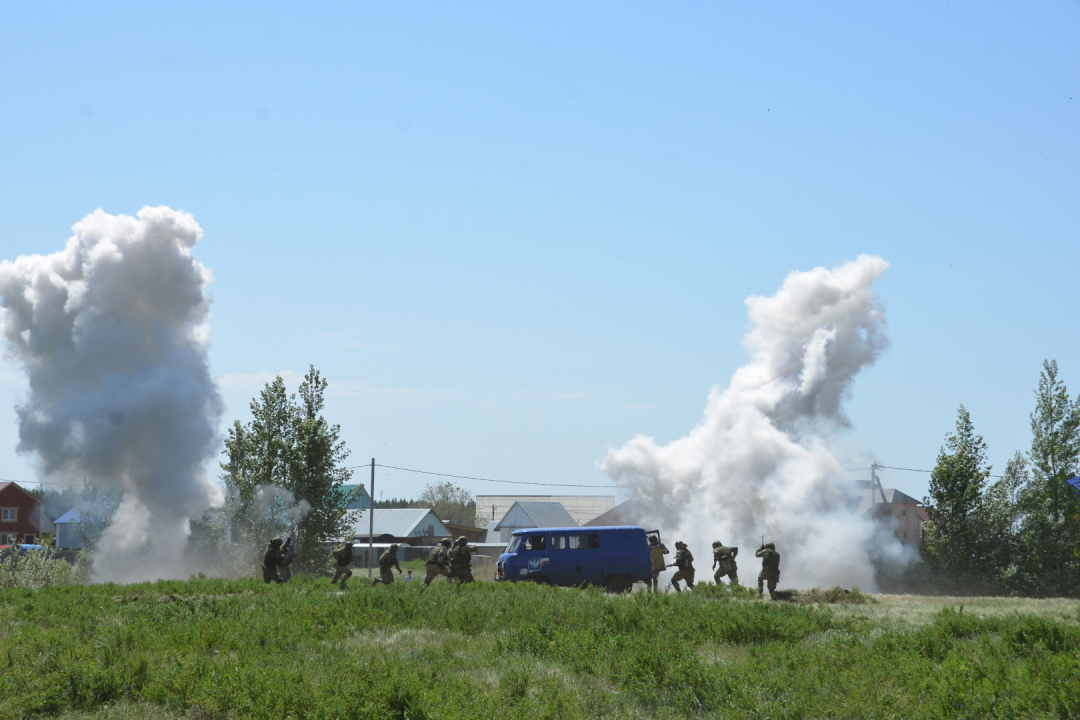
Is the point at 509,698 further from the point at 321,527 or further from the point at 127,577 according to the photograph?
the point at 127,577

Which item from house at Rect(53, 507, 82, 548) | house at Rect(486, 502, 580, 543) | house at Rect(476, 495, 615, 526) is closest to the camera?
house at Rect(53, 507, 82, 548)

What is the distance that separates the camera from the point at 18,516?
2803 inches

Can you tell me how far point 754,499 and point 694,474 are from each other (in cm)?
528

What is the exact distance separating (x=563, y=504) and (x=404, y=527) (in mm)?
19430

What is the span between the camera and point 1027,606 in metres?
23.8

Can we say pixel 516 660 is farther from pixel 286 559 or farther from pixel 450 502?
pixel 450 502

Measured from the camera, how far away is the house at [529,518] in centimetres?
7612

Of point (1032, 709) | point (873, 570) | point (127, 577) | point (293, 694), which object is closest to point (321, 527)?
point (127, 577)

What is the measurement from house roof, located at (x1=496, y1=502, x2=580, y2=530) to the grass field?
5908 centimetres

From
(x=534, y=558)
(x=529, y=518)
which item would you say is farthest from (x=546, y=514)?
(x=534, y=558)

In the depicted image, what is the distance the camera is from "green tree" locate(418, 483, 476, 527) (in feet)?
384

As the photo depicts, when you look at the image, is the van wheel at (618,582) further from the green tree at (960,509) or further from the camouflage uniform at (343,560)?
the green tree at (960,509)

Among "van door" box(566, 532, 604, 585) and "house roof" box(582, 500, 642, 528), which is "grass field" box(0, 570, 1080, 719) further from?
"house roof" box(582, 500, 642, 528)

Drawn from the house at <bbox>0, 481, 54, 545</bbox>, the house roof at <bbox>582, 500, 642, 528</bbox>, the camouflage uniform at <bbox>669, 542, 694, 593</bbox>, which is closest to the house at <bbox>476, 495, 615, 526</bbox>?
the house roof at <bbox>582, 500, 642, 528</bbox>
